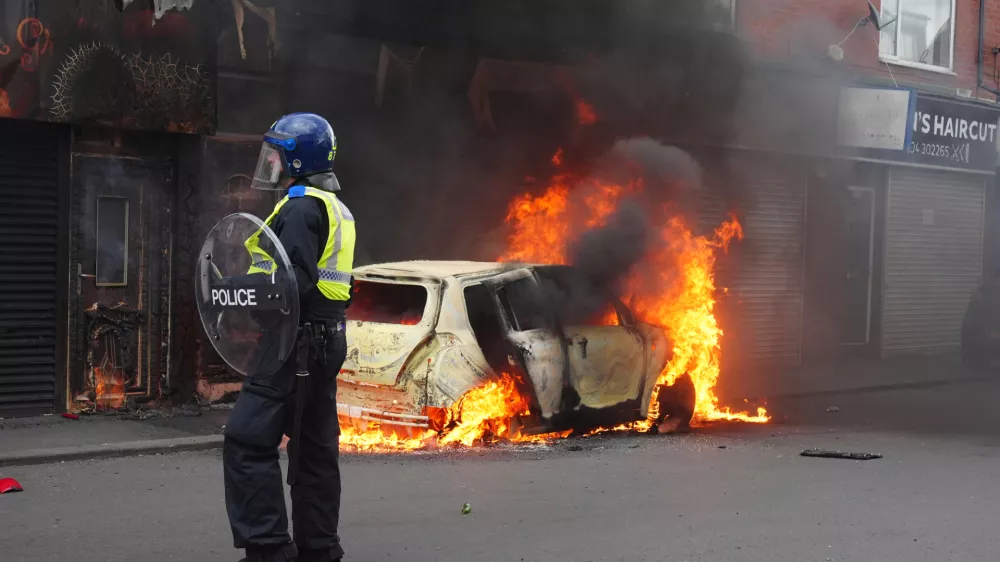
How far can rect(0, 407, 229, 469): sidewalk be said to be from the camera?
26.2 feet

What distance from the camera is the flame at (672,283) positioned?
31.5 ft

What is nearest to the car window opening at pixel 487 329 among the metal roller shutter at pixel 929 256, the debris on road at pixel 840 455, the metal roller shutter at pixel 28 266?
the debris on road at pixel 840 455

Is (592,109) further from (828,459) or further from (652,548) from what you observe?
(652,548)

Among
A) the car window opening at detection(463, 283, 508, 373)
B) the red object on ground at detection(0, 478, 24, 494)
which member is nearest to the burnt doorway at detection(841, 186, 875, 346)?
the car window opening at detection(463, 283, 508, 373)

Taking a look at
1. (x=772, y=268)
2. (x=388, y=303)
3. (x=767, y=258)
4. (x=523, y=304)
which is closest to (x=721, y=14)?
(x=767, y=258)

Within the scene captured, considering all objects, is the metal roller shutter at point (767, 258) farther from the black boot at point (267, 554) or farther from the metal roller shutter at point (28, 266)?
the black boot at point (267, 554)

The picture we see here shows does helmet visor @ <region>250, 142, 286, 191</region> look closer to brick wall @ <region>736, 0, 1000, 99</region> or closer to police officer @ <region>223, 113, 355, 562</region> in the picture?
police officer @ <region>223, 113, 355, 562</region>

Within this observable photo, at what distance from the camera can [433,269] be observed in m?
8.41

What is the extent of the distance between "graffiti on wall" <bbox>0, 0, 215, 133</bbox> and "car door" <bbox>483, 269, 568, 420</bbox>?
3.62m

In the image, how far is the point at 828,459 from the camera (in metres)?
8.38

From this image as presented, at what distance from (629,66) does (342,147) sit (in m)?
3.72

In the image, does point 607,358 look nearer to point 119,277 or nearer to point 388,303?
point 388,303

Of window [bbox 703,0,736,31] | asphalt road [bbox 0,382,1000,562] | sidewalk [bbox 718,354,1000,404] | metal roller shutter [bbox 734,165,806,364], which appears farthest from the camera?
metal roller shutter [bbox 734,165,806,364]

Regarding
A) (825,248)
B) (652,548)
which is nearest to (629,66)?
(825,248)
